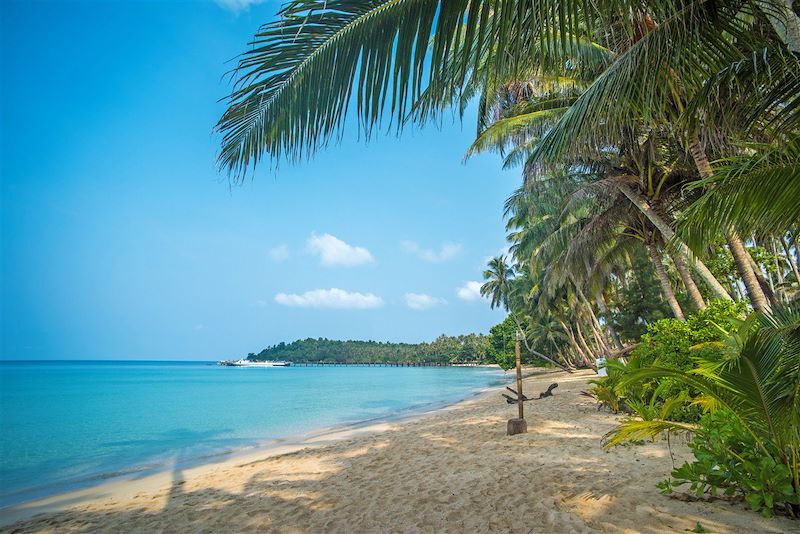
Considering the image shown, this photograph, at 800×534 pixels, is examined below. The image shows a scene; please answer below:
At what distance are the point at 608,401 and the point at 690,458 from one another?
4.14m

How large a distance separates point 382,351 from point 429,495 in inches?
4835

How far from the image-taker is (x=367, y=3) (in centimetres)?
172

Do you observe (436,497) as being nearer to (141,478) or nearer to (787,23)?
(787,23)

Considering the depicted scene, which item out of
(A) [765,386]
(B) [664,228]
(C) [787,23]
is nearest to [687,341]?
(B) [664,228]

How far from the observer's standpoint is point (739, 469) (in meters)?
3.10

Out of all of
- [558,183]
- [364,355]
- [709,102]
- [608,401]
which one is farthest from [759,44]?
[364,355]

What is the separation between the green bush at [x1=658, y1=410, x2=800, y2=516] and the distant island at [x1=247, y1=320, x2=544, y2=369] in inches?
2634

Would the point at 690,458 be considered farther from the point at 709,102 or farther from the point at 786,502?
the point at 709,102

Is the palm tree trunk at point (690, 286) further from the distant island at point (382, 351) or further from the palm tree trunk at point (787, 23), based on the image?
the distant island at point (382, 351)

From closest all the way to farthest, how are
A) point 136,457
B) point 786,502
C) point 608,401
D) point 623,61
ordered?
point 786,502, point 623,61, point 608,401, point 136,457

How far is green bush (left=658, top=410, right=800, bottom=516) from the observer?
2.88 meters

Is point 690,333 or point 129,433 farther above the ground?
point 690,333

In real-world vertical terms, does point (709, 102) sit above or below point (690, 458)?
above

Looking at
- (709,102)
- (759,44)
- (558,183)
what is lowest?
Answer: (709,102)
